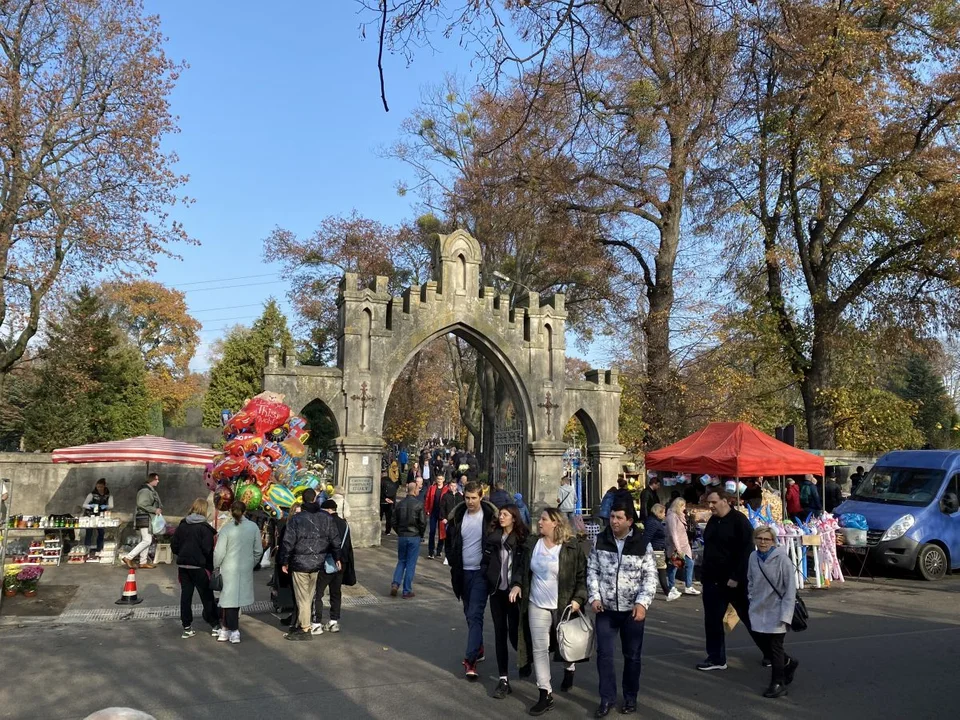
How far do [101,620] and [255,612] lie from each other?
1.96 metres

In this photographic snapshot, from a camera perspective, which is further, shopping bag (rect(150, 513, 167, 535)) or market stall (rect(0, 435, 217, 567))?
market stall (rect(0, 435, 217, 567))

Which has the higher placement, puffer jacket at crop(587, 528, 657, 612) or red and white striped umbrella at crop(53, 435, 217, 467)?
red and white striped umbrella at crop(53, 435, 217, 467)

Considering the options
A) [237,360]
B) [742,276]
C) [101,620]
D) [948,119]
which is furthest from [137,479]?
[237,360]

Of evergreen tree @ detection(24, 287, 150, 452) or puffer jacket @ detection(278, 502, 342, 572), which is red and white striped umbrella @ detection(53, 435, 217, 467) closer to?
puffer jacket @ detection(278, 502, 342, 572)

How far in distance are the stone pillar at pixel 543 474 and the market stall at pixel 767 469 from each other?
14.9ft

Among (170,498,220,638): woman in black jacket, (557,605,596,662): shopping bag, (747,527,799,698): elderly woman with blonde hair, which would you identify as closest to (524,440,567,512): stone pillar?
(170,498,220,638): woman in black jacket

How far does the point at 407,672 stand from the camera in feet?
24.9

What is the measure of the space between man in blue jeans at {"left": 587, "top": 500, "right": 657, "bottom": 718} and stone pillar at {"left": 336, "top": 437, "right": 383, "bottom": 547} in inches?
471

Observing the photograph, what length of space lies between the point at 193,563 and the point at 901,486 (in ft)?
43.2

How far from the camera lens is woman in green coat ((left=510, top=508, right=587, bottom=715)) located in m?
6.44

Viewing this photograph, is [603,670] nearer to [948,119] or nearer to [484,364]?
[948,119]

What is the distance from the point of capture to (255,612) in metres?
10.9

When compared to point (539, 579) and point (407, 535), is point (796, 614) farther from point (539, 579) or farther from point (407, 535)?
point (407, 535)

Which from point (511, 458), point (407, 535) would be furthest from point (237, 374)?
point (407, 535)
